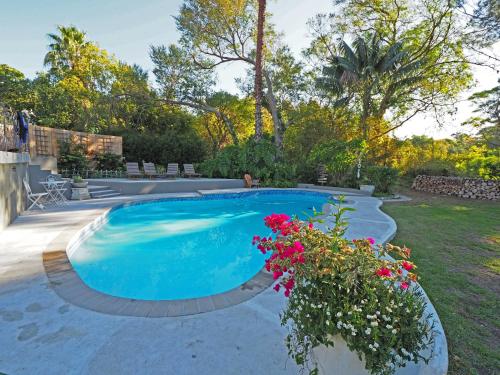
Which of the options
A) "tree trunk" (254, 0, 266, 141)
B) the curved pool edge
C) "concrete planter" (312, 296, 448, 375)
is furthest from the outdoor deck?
"concrete planter" (312, 296, 448, 375)

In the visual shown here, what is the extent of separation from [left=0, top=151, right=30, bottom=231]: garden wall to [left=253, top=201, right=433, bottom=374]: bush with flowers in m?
6.27

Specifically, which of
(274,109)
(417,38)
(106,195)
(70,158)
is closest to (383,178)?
(274,109)

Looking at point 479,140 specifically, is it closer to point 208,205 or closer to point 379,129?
point 379,129

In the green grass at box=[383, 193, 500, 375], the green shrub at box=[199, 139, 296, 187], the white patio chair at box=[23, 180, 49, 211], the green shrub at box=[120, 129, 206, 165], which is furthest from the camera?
the green shrub at box=[120, 129, 206, 165]

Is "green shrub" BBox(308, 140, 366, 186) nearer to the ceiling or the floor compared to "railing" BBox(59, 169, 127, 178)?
nearer to the ceiling

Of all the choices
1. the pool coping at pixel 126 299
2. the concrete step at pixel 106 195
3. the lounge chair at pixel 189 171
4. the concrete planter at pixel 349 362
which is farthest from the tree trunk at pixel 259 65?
the concrete planter at pixel 349 362

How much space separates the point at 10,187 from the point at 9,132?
7.11 feet

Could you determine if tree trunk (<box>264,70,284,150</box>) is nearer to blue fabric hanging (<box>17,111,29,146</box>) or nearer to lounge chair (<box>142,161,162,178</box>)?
lounge chair (<box>142,161,162,178</box>)

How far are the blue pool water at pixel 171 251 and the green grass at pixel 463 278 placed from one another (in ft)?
9.06

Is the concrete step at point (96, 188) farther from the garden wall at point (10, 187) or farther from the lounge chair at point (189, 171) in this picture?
the lounge chair at point (189, 171)

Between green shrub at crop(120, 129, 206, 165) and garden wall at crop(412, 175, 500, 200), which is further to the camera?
green shrub at crop(120, 129, 206, 165)

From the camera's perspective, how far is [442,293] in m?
3.16

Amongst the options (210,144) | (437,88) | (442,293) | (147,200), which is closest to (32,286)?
(442,293)

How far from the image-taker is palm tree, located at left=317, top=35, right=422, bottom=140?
51.6 feet
